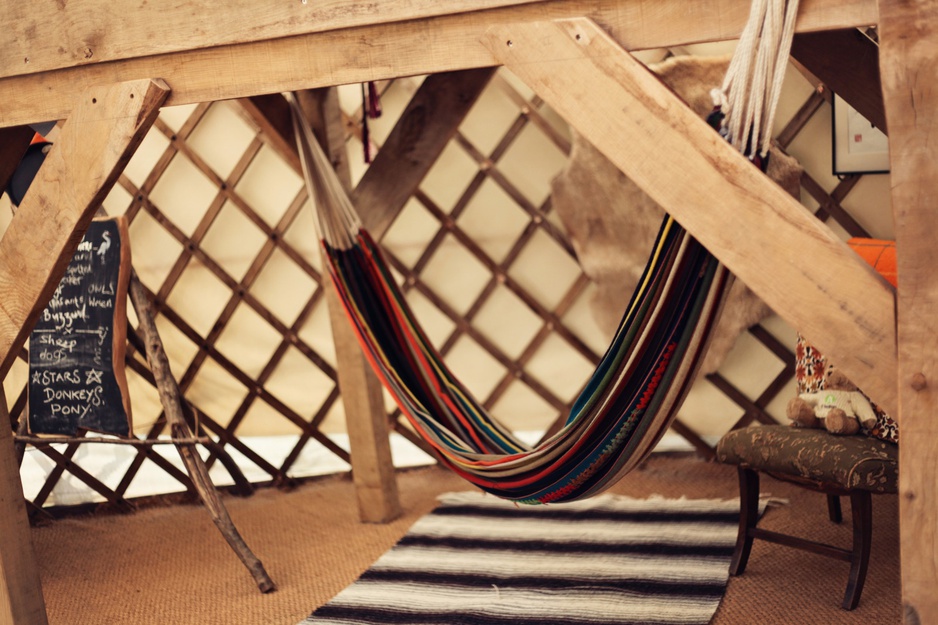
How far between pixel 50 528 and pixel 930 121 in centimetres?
249

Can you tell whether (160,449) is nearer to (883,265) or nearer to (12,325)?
(12,325)

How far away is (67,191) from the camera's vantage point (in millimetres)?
1444

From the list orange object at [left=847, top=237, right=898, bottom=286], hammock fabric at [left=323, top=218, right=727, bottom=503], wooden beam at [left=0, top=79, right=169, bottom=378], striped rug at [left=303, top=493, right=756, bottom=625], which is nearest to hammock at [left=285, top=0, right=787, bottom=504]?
hammock fabric at [left=323, top=218, right=727, bottom=503]

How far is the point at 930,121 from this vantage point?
0.94 m

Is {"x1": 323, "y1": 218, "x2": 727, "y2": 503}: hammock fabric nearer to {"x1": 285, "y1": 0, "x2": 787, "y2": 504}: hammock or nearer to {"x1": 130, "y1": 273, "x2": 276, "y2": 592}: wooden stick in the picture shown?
{"x1": 285, "y1": 0, "x2": 787, "y2": 504}: hammock

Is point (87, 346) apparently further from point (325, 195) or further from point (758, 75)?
point (758, 75)

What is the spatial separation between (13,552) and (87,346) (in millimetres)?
557

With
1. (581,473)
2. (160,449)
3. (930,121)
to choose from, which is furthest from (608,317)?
(930,121)

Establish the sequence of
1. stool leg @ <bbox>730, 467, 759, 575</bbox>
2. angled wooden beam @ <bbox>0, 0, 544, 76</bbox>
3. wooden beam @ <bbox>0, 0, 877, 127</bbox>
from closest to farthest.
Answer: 1. wooden beam @ <bbox>0, 0, 877, 127</bbox>
2. angled wooden beam @ <bbox>0, 0, 544, 76</bbox>
3. stool leg @ <bbox>730, 467, 759, 575</bbox>

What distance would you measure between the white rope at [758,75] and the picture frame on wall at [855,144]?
4.49 feet

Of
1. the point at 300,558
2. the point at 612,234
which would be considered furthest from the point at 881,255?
the point at 300,558

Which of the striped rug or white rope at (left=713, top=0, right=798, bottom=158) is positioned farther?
the striped rug

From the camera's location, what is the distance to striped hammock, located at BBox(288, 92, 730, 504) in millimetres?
1291

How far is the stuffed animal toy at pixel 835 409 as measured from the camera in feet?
6.01
